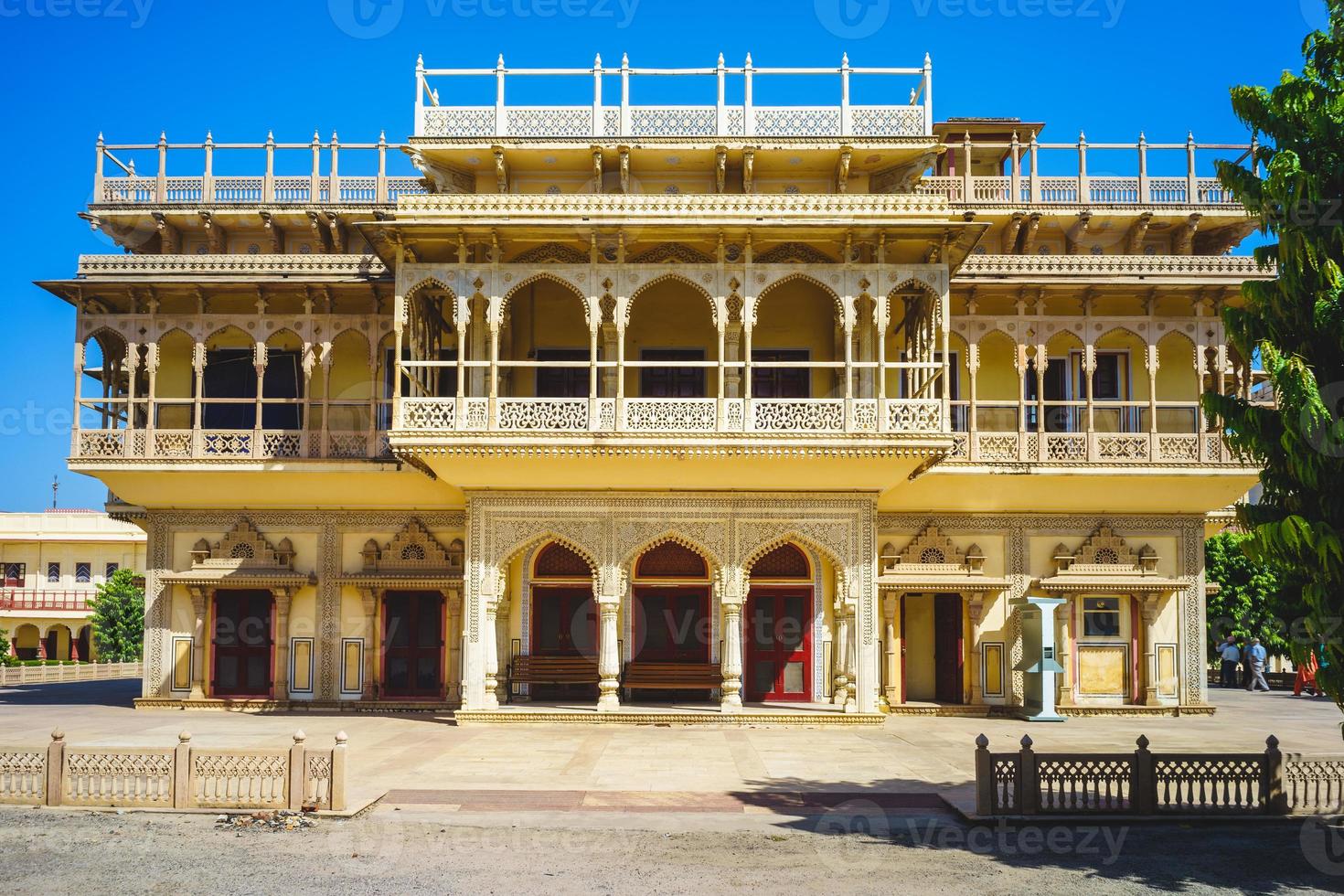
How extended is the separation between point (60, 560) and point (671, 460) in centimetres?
4285

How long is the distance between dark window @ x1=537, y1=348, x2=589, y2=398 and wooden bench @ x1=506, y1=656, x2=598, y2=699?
202 inches

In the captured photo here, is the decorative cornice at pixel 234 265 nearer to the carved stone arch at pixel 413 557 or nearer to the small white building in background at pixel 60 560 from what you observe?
the carved stone arch at pixel 413 557

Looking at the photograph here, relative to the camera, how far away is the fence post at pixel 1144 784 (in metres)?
11.8

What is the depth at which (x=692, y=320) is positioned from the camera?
2183 centimetres

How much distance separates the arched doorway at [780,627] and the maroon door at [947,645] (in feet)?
8.55

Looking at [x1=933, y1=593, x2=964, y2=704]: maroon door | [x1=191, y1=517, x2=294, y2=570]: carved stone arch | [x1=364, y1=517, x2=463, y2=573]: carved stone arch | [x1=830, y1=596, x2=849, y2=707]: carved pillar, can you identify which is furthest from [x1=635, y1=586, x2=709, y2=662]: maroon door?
[x1=191, y1=517, x2=294, y2=570]: carved stone arch

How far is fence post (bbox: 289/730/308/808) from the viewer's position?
1179 centimetres

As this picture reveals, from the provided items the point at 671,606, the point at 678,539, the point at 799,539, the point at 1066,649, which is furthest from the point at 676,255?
the point at 1066,649

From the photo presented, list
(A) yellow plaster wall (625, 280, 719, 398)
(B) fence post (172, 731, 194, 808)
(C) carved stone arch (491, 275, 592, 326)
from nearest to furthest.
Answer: (B) fence post (172, 731, 194, 808) → (C) carved stone arch (491, 275, 592, 326) → (A) yellow plaster wall (625, 280, 719, 398)

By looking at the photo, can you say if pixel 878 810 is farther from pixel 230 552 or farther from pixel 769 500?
pixel 230 552

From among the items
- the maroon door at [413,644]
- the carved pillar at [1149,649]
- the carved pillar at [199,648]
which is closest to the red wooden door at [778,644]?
the maroon door at [413,644]

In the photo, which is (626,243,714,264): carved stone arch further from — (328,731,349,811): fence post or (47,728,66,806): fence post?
(47,728,66,806): fence post

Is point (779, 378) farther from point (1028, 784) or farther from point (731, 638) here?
point (1028, 784)

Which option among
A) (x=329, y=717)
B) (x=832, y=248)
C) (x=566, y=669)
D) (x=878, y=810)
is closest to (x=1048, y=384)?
(x=832, y=248)
